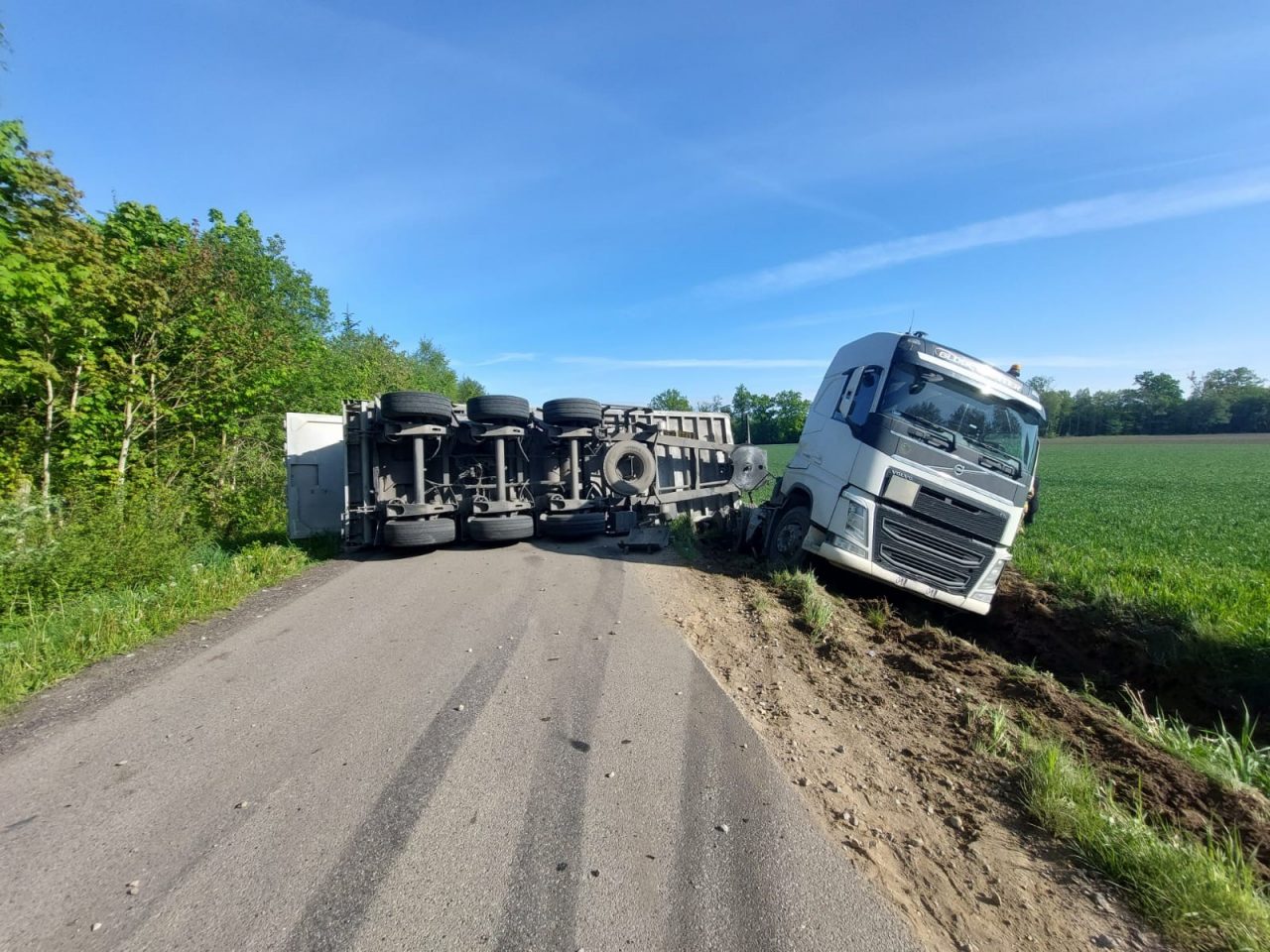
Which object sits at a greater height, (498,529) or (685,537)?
(498,529)

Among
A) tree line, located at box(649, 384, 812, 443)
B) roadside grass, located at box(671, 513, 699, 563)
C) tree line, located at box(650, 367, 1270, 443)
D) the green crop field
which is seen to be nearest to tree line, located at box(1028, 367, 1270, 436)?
Answer: tree line, located at box(650, 367, 1270, 443)

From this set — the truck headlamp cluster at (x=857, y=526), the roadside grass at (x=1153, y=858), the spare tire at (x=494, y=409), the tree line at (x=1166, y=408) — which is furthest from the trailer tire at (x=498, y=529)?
the tree line at (x=1166, y=408)

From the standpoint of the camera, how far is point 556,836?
2.40m

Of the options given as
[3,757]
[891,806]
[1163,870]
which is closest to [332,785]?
[3,757]

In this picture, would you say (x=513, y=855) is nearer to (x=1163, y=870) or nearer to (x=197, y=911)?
(x=197, y=911)

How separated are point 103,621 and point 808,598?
21.4 feet

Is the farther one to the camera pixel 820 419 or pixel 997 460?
pixel 820 419

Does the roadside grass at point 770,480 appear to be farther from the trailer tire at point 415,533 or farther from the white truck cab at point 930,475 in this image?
the trailer tire at point 415,533

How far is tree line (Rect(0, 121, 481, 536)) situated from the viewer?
611 cm

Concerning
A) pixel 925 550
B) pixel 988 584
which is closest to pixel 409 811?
pixel 925 550

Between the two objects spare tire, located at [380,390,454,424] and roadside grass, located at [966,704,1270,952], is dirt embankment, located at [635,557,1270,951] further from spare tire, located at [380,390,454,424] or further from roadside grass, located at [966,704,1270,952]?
spare tire, located at [380,390,454,424]

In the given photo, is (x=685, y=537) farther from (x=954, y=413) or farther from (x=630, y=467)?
(x=954, y=413)

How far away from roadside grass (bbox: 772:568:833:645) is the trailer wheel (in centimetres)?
24

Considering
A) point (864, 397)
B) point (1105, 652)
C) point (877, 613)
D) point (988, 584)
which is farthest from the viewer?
point (864, 397)
